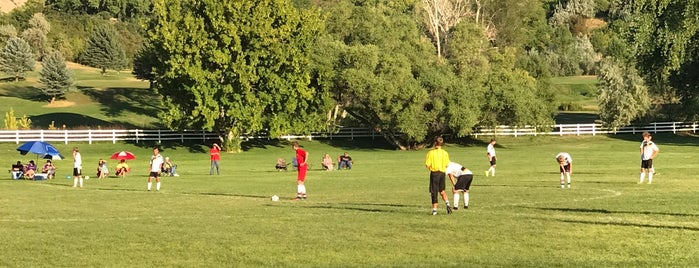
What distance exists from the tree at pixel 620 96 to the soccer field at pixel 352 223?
151ft

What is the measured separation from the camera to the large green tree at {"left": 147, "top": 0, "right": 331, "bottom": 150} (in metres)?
66.2

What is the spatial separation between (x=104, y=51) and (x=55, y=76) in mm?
43358

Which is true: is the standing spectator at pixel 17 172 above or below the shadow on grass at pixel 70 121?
below

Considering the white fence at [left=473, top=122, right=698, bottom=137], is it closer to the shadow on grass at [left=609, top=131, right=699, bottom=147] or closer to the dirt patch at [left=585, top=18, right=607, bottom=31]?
the shadow on grass at [left=609, top=131, right=699, bottom=147]

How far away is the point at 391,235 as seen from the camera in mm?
17328

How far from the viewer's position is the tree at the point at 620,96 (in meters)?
83.4

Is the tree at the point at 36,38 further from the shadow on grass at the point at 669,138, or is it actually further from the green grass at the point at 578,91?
the shadow on grass at the point at 669,138

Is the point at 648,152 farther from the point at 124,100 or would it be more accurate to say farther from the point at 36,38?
the point at 36,38

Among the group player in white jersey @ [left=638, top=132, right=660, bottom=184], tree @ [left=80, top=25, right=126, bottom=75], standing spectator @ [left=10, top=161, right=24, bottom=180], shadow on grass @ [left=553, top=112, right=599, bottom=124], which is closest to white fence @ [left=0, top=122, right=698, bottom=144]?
shadow on grass @ [left=553, top=112, right=599, bottom=124]

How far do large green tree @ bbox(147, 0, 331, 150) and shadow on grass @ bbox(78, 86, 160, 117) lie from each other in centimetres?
3872

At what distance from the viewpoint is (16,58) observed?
12206 cm

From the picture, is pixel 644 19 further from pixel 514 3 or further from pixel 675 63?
pixel 514 3

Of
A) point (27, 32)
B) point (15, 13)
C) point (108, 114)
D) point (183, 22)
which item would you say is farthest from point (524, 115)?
point (15, 13)

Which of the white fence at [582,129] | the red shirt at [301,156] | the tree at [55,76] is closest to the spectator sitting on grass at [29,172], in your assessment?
the red shirt at [301,156]
